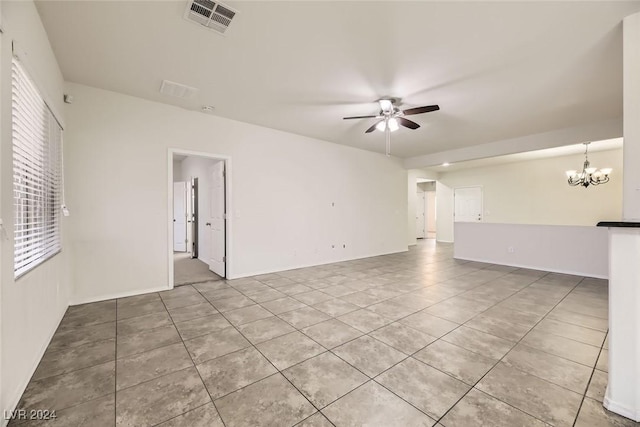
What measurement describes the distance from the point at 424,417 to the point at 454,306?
2.01 metres

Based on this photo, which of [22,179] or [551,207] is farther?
[551,207]

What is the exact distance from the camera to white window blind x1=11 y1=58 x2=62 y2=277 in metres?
1.72

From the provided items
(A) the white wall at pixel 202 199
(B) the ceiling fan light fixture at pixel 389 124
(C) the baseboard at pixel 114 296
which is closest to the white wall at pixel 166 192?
(C) the baseboard at pixel 114 296

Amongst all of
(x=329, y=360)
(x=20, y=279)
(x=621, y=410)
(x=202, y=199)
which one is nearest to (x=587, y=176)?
(x=621, y=410)

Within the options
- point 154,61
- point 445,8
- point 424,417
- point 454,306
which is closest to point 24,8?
point 154,61

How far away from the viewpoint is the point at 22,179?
1826mm

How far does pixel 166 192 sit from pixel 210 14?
2.52 meters

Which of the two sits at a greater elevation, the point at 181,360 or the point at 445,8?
the point at 445,8

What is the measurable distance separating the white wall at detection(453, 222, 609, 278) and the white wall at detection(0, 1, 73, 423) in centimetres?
707

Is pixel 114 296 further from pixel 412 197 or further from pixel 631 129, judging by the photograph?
pixel 412 197

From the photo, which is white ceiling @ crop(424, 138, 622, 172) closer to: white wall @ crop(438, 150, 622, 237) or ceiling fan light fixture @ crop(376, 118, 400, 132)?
white wall @ crop(438, 150, 622, 237)

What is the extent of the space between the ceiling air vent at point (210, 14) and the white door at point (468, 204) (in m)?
8.95

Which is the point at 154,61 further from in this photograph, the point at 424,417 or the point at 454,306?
the point at 454,306

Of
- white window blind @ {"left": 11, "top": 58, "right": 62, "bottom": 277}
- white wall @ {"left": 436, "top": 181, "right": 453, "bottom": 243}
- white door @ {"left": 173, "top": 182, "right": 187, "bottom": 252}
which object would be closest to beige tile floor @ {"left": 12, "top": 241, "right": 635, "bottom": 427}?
white window blind @ {"left": 11, "top": 58, "right": 62, "bottom": 277}
